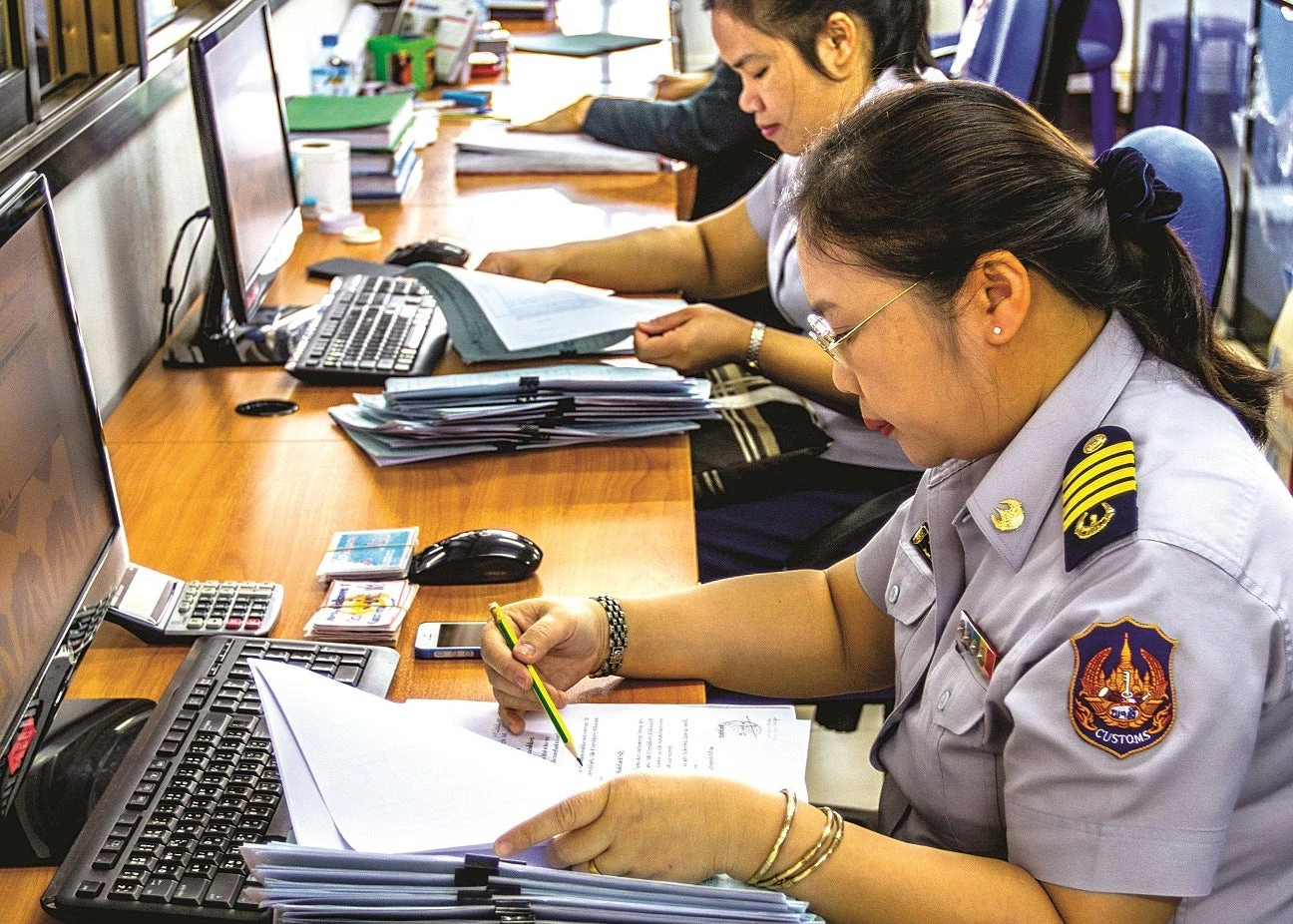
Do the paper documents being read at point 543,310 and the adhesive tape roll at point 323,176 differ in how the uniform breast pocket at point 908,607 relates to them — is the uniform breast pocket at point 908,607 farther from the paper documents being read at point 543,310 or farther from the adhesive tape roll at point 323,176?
the adhesive tape roll at point 323,176

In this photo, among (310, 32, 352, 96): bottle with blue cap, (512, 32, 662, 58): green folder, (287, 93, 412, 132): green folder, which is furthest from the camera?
(512, 32, 662, 58): green folder

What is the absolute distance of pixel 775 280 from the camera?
7.16 ft

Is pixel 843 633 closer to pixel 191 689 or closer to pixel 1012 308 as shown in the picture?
pixel 1012 308

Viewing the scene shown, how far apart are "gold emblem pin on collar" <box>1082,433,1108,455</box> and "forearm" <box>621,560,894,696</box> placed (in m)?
0.39

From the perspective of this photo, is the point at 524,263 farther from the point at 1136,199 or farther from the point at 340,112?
the point at 1136,199

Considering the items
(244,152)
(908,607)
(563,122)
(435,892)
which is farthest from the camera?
(563,122)

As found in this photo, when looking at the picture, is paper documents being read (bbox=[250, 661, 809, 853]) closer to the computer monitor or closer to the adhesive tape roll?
the computer monitor

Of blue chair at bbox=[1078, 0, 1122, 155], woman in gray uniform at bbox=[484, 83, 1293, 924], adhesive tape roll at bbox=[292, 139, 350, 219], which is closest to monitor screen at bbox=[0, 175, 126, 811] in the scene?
woman in gray uniform at bbox=[484, 83, 1293, 924]

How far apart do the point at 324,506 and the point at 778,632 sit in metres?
0.54

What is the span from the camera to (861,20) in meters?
1.95

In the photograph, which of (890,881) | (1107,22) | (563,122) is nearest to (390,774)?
(890,881)

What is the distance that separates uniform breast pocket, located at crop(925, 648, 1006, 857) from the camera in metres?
1.04

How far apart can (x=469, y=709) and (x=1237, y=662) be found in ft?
2.01

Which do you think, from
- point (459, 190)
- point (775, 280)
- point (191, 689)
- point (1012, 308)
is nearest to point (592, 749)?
point (191, 689)
